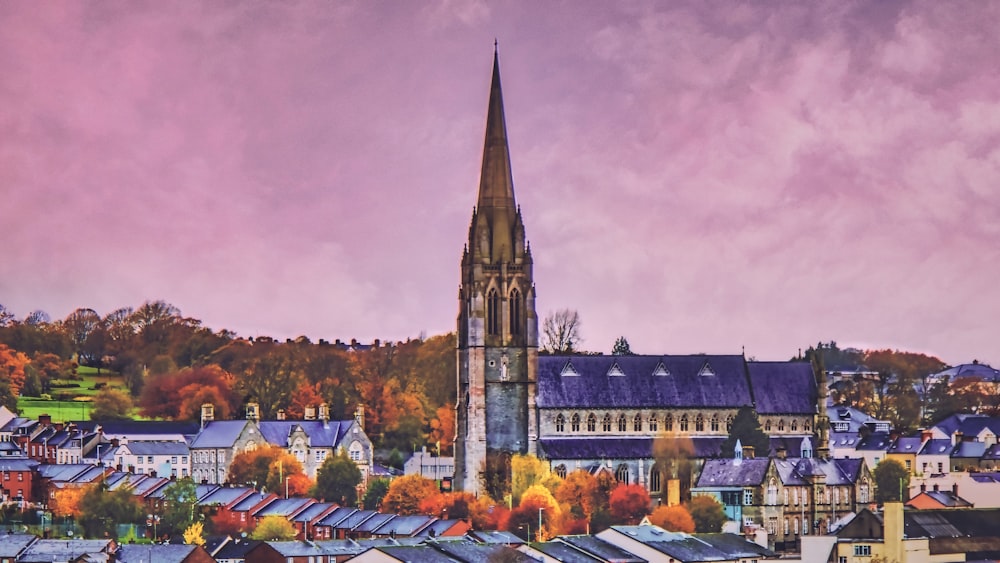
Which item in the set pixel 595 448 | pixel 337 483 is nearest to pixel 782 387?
pixel 595 448

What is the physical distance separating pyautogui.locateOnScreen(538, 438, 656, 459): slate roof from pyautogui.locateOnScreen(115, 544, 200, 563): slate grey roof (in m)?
29.1

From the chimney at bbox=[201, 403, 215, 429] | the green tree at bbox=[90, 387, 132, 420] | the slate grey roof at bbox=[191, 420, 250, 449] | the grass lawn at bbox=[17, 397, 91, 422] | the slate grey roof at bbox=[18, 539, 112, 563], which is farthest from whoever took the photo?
the green tree at bbox=[90, 387, 132, 420]

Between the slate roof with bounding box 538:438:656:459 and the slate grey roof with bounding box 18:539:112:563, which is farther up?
the slate roof with bounding box 538:438:656:459

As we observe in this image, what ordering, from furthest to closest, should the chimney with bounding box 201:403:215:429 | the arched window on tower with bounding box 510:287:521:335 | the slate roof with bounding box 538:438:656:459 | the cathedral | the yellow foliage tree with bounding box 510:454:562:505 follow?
1. the chimney with bounding box 201:403:215:429
2. the arched window on tower with bounding box 510:287:521:335
3. the slate roof with bounding box 538:438:656:459
4. the cathedral
5. the yellow foliage tree with bounding box 510:454:562:505

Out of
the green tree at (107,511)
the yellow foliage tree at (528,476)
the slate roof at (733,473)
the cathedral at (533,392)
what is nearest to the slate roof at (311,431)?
the cathedral at (533,392)

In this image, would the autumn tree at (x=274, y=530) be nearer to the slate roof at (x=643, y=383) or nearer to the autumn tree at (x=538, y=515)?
the autumn tree at (x=538, y=515)

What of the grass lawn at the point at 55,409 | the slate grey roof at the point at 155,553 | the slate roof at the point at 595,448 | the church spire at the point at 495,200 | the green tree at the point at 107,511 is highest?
the church spire at the point at 495,200

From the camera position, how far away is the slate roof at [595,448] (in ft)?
409

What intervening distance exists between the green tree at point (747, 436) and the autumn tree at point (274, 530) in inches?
976

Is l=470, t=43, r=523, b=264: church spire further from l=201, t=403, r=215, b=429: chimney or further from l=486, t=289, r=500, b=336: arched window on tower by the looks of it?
l=201, t=403, r=215, b=429: chimney

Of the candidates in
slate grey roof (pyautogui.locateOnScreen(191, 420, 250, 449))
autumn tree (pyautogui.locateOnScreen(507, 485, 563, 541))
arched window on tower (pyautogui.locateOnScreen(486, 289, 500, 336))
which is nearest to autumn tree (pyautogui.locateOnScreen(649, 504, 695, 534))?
autumn tree (pyautogui.locateOnScreen(507, 485, 563, 541))

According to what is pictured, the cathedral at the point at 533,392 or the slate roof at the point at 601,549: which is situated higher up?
the cathedral at the point at 533,392

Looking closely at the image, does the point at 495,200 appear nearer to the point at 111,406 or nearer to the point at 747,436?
the point at 747,436

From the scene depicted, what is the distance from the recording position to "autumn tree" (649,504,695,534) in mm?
110625
